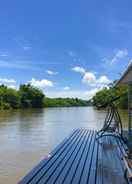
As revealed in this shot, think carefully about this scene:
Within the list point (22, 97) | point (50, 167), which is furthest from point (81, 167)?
point (22, 97)

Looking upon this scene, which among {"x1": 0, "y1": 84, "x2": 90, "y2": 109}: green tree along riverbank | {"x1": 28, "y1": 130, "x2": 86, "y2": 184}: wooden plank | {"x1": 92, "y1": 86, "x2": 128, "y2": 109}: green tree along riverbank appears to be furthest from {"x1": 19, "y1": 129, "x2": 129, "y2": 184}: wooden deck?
{"x1": 0, "y1": 84, "x2": 90, "y2": 109}: green tree along riverbank

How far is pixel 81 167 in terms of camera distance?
430 centimetres

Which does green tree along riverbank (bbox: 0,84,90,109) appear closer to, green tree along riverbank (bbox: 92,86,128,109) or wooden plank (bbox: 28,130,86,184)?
green tree along riverbank (bbox: 92,86,128,109)

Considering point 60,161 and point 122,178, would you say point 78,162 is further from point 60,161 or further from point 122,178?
point 122,178

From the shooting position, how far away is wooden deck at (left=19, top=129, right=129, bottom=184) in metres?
3.58

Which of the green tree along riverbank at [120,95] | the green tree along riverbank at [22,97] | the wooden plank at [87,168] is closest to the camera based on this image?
the wooden plank at [87,168]

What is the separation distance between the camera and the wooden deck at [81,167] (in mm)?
3582

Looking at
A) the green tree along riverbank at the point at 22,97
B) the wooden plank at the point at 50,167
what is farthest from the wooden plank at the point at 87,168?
the green tree along riverbank at the point at 22,97

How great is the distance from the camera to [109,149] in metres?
5.83

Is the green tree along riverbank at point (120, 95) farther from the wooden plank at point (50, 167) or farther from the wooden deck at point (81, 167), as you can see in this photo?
the wooden plank at point (50, 167)

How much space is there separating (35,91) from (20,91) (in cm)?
382

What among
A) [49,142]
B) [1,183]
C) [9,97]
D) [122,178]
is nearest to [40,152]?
[49,142]

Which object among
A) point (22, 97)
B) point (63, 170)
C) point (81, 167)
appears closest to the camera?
point (63, 170)

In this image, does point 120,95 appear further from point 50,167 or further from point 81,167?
point 50,167
